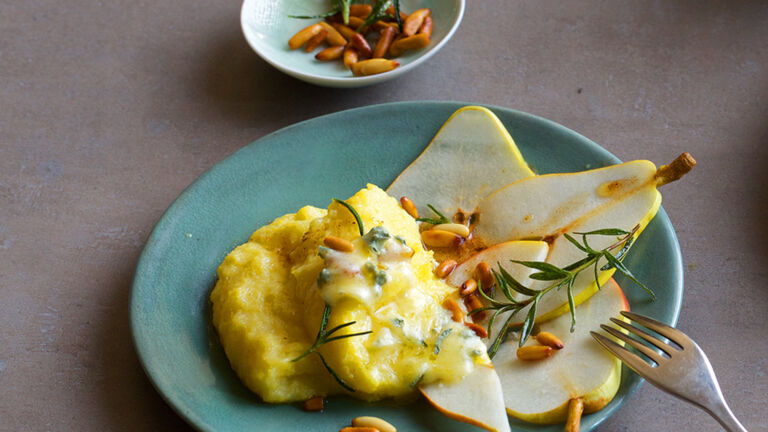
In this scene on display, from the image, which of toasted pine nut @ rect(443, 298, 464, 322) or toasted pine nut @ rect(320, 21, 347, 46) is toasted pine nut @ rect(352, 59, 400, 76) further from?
toasted pine nut @ rect(443, 298, 464, 322)

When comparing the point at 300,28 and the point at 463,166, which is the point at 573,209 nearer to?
the point at 463,166

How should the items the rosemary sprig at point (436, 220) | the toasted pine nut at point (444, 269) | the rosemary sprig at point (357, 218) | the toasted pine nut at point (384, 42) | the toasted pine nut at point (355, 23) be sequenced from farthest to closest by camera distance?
the toasted pine nut at point (355, 23) → the toasted pine nut at point (384, 42) → the rosemary sprig at point (436, 220) → the toasted pine nut at point (444, 269) → the rosemary sprig at point (357, 218)

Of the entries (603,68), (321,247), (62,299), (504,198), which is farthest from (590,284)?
(62,299)

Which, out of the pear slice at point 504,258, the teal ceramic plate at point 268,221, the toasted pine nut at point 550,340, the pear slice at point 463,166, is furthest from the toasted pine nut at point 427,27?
the toasted pine nut at point 550,340

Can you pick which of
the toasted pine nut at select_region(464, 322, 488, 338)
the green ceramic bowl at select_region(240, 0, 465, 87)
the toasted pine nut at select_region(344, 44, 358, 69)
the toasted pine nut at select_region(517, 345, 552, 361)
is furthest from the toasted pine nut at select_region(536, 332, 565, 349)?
the toasted pine nut at select_region(344, 44, 358, 69)

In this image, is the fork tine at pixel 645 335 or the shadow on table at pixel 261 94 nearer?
the fork tine at pixel 645 335

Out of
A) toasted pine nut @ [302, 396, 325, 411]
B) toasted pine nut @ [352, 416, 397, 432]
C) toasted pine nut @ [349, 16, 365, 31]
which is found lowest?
toasted pine nut @ [302, 396, 325, 411]

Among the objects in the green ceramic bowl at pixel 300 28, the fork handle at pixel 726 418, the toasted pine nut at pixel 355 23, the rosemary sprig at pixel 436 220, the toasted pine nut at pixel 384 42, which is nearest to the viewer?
the fork handle at pixel 726 418

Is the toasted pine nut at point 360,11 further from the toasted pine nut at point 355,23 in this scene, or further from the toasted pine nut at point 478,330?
the toasted pine nut at point 478,330
